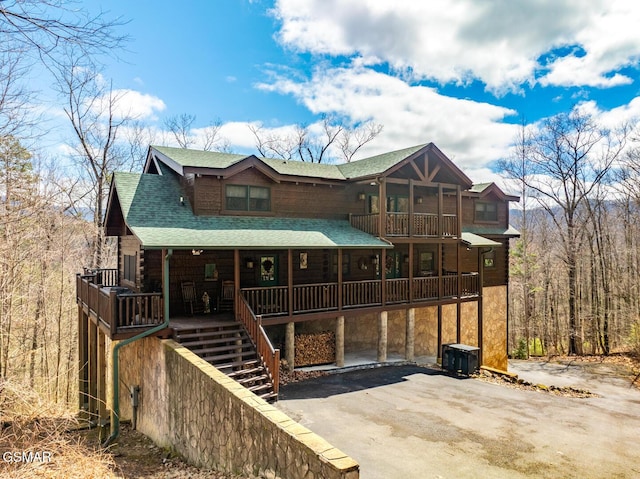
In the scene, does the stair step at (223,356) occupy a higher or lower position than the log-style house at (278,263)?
lower

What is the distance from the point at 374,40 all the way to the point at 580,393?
15579mm

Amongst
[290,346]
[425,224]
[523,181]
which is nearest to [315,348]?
[290,346]

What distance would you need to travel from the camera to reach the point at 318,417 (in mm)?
9812

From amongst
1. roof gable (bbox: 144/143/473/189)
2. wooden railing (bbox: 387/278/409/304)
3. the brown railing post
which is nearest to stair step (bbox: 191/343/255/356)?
the brown railing post

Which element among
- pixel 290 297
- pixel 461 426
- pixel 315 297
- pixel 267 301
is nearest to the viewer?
pixel 461 426

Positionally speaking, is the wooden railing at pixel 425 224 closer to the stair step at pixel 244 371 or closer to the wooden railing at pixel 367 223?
the wooden railing at pixel 367 223

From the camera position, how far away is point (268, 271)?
1515 centimetres

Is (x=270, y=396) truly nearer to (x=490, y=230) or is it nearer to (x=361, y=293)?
(x=361, y=293)

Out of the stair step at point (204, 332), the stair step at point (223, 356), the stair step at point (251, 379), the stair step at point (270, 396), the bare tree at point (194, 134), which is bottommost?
the stair step at point (270, 396)

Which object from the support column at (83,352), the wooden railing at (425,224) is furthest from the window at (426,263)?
the support column at (83,352)

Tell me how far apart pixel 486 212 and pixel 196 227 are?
17.5 m

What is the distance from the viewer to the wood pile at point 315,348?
15.2 metres

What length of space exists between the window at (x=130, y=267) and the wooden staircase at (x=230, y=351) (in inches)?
181

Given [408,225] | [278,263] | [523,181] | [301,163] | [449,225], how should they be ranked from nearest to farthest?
[278,263] → [408,225] → [449,225] → [301,163] → [523,181]
